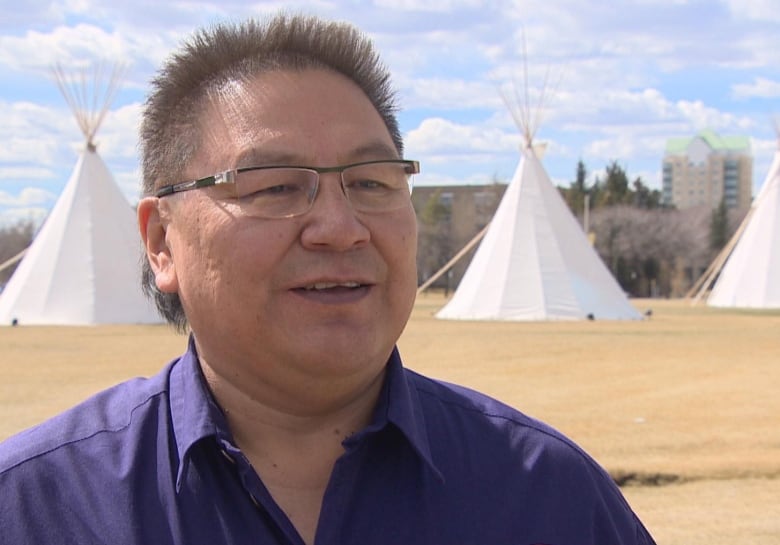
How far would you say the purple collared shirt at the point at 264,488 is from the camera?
4.36 ft

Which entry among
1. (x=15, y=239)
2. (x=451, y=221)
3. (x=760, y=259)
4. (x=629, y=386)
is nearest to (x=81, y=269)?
(x=629, y=386)

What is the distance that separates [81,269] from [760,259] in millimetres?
17413

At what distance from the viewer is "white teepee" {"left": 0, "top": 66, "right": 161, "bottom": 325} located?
20922 millimetres

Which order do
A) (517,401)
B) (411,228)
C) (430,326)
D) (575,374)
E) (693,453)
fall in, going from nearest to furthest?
(411,228), (693,453), (517,401), (575,374), (430,326)

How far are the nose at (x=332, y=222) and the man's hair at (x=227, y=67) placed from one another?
8.7 inches

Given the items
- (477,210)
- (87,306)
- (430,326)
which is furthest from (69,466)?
(477,210)

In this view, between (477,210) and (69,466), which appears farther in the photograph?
(477,210)

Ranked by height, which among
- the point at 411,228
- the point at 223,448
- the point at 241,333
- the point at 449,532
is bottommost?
the point at 449,532

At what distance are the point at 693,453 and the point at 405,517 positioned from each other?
551 cm

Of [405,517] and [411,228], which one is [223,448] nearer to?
[405,517]

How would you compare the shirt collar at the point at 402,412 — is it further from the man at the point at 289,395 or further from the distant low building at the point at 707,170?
the distant low building at the point at 707,170

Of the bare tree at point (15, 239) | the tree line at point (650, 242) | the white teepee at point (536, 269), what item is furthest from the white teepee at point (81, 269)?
the bare tree at point (15, 239)

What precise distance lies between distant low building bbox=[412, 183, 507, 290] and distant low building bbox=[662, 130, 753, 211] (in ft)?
238

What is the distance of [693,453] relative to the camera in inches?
255
